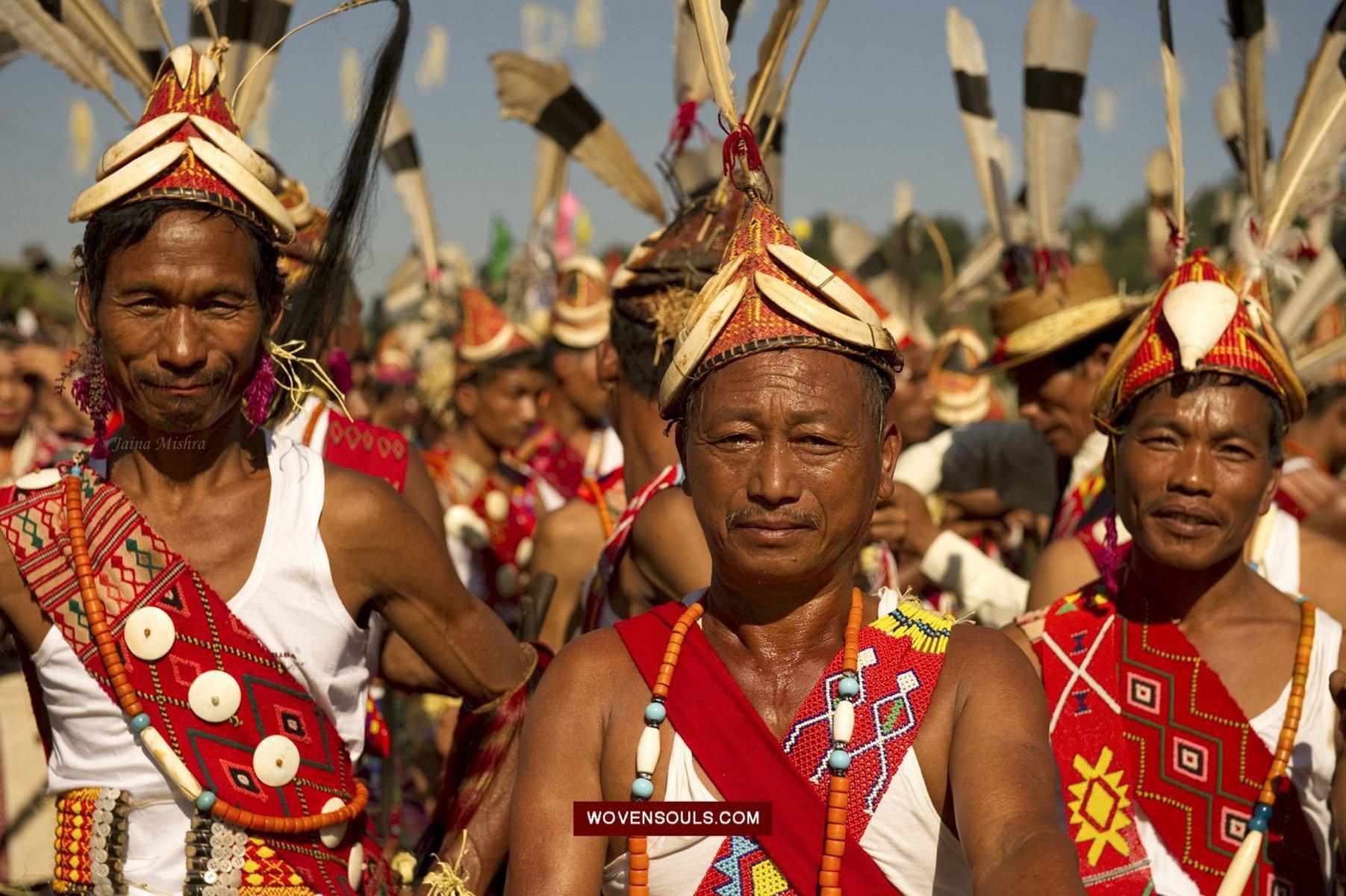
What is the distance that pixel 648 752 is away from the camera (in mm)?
2449

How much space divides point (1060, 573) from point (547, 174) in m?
7.07

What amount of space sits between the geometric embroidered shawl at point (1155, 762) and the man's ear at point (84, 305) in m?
2.36

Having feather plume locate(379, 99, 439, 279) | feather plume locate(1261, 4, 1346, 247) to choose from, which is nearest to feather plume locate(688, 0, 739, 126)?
feather plume locate(1261, 4, 1346, 247)

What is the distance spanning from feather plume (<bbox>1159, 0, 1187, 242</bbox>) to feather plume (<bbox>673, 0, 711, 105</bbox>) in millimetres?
1537

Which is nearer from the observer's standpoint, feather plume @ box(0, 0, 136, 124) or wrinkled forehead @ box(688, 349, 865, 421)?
wrinkled forehead @ box(688, 349, 865, 421)

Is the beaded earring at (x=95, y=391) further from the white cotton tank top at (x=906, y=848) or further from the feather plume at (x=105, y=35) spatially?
the white cotton tank top at (x=906, y=848)

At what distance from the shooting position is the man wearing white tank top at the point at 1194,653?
3332mm

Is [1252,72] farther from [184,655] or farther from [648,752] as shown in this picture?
[184,655]

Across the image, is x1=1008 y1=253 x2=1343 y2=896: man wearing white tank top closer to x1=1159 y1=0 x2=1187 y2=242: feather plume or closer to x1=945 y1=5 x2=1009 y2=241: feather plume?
x1=1159 y1=0 x2=1187 y2=242: feather plume

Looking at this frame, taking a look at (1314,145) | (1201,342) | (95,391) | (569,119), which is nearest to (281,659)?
(95,391)

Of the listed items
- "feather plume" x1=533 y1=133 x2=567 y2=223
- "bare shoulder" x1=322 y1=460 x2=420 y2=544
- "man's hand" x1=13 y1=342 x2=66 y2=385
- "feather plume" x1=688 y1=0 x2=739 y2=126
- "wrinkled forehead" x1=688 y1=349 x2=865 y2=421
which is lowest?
"bare shoulder" x1=322 y1=460 x2=420 y2=544

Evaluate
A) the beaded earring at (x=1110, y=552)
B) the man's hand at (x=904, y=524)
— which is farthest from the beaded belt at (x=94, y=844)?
the man's hand at (x=904, y=524)

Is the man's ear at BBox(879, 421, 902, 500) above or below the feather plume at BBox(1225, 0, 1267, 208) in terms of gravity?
below

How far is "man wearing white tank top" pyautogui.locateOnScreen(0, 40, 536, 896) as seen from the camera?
3.05 meters
